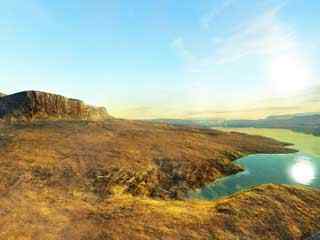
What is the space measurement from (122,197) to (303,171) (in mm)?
34333

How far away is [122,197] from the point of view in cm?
2812

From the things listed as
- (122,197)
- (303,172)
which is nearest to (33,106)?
(122,197)

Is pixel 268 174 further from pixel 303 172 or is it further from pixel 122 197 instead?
pixel 122 197

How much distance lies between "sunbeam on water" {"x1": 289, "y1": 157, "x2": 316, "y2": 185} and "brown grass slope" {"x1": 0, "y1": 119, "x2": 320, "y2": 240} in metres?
8.27

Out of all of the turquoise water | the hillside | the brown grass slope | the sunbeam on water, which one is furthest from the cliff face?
the sunbeam on water

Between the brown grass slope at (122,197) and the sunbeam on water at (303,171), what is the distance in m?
8.27

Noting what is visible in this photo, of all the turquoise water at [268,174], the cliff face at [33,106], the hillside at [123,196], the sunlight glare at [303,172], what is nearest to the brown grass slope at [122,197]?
the hillside at [123,196]

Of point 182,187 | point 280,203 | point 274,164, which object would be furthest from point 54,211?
point 274,164

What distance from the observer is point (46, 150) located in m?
39.3

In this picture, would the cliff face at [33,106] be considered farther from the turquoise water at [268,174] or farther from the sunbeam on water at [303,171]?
the sunbeam on water at [303,171]

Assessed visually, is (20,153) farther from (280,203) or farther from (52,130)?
(280,203)

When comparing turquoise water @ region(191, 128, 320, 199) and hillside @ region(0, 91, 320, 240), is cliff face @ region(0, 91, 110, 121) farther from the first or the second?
turquoise water @ region(191, 128, 320, 199)

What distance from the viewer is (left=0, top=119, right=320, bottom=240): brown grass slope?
69.0 ft

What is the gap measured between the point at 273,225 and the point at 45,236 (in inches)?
776
